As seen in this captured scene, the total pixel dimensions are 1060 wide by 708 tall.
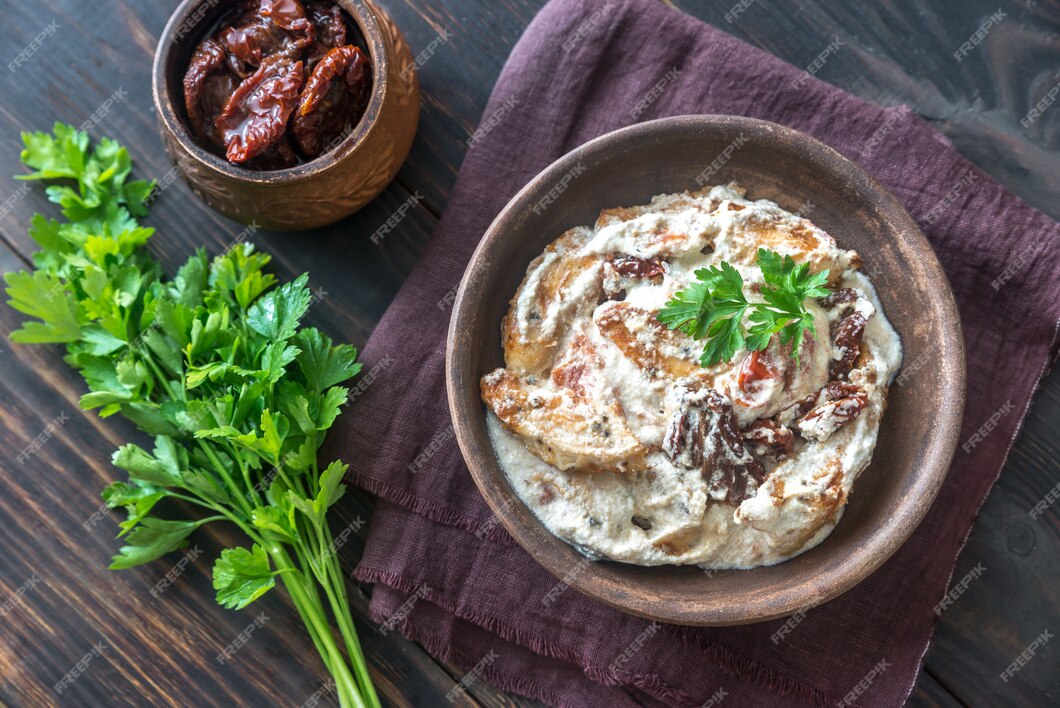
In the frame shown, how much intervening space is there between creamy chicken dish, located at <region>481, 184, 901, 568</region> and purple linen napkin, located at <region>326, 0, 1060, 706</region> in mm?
398

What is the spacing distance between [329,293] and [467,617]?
41.3 inches

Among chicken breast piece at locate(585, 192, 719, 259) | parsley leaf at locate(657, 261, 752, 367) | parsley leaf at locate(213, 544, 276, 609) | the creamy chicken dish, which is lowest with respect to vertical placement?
parsley leaf at locate(213, 544, 276, 609)

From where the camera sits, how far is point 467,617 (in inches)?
103

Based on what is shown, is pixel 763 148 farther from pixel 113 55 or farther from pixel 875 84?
pixel 113 55

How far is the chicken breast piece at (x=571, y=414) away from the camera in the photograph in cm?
215

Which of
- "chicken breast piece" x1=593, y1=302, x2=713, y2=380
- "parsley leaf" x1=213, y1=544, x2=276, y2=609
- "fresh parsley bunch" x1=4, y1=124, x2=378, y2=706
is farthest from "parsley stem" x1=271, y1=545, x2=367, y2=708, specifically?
"chicken breast piece" x1=593, y1=302, x2=713, y2=380

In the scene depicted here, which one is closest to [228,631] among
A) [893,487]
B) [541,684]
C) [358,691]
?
[358,691]

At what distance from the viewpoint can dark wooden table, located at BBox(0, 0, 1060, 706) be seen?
271 cm

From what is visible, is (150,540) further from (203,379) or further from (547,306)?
(547,306)

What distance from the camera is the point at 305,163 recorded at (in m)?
2.40

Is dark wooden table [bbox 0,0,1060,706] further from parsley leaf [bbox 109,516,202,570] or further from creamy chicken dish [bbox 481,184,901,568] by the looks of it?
creamy chicken dish [bbox 481,184,901,568]

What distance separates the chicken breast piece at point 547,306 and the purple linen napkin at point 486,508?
38 centimetres

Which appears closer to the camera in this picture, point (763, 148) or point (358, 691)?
point (763, 148)

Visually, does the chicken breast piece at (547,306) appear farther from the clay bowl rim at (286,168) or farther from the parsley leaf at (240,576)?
the parsley leaf at (240,576)
